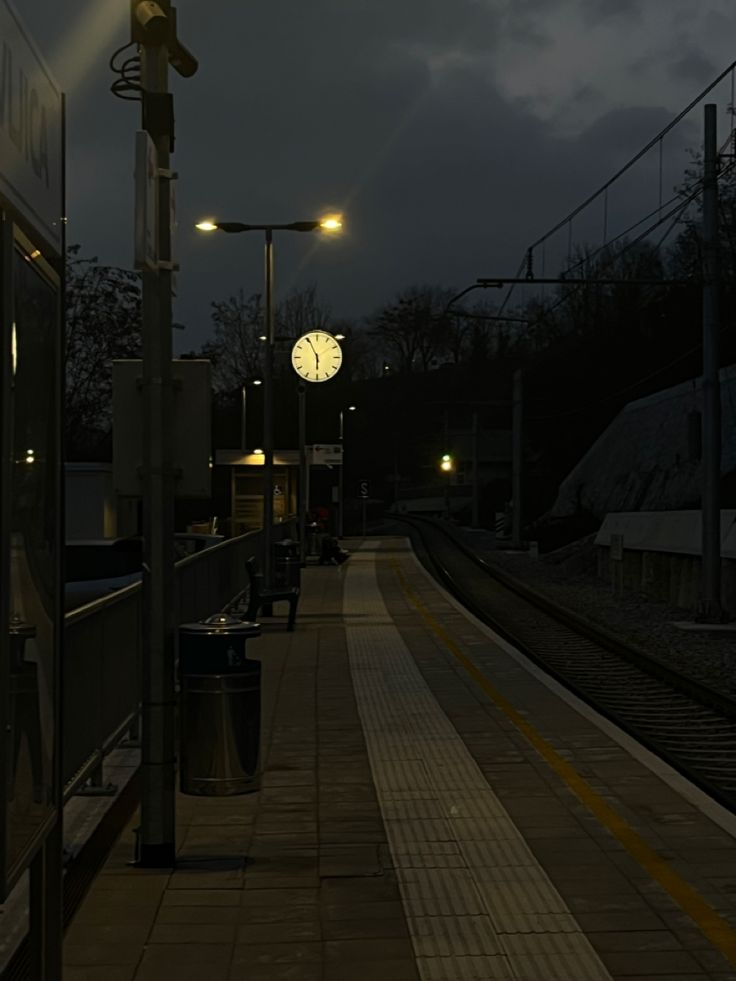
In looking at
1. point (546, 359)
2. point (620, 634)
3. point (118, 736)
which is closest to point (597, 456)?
point (546, 359)

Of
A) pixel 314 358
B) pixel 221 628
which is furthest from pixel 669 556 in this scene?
→ pixel 221 628

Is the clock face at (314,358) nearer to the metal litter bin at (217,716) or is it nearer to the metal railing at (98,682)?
the metal railing at (98,682)

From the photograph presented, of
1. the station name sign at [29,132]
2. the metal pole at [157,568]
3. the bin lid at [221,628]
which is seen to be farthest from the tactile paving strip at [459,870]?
the station name sign at [29,132]

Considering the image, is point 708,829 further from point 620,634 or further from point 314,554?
point 314,554

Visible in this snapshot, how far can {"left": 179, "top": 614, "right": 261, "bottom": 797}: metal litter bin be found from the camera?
8305 millimetres

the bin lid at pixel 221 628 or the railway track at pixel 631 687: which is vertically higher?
the bin lid at pixel 221 628

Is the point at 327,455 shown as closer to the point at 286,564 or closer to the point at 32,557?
the point at 286,564

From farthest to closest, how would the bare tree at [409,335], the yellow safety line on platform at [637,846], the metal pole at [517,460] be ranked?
the bare tree at [409,335], the metal pole at [517,460], the yellow safety line on platform at [637,846]

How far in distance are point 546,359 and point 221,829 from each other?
87815mm

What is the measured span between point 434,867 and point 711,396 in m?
18.5

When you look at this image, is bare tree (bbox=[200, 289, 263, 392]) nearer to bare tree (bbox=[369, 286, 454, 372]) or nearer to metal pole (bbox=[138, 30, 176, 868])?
bare tree (bbox=[369, 286, 454, 372])

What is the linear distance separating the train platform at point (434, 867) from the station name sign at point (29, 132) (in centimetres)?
310

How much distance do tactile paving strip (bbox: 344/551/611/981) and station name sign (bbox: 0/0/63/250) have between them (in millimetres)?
3299

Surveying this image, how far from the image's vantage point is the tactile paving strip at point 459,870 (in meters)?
6.18
